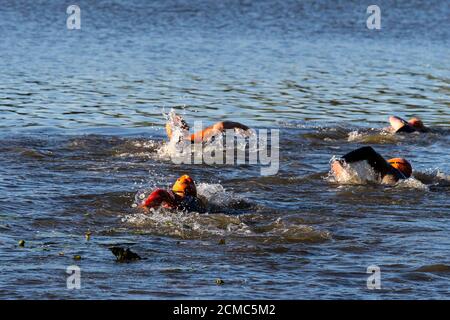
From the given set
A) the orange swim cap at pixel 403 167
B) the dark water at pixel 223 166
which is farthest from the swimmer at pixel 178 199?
the orange swim cap at pixel 403 167

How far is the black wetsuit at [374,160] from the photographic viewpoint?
1154cm

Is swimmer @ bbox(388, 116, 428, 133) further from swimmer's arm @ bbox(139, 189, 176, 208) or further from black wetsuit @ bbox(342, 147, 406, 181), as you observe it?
swimmer's arm @ bbox(139, 189, 176, 208)

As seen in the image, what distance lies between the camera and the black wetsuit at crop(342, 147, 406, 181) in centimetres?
1154

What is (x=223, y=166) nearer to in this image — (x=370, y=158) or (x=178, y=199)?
(x=370, y=158)

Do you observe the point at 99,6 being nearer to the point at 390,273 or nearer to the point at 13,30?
the point at 13,30

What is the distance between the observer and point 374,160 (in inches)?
457

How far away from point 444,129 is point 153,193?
7069mm

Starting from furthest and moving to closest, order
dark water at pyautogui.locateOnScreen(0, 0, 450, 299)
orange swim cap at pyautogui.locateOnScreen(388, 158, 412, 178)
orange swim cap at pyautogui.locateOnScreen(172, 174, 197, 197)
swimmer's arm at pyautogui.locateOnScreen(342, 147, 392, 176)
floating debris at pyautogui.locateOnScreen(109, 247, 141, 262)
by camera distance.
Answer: orange swim cap at pyautogui.locateOnScreen(388, 158, 412, 178) < swimmer's arm at pyautogui.locateOnScreen(342, 147, 392, 176) < orange swim cap at pyautogui.locateOnScreen(172, 174, 197, 197) < floating debris at pyautogui.locateOnScreen(109, 247, 141, 262) < dark water at pyautogui.locateOnScreen(0, 0, 450, 299)

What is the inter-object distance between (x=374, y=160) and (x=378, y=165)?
0.31 feet

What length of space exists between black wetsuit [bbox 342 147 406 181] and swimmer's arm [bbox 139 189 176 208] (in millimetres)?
2302

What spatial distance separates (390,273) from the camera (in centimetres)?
849

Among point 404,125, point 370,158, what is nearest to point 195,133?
point 404,125

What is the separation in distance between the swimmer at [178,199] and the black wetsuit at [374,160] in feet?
6.47

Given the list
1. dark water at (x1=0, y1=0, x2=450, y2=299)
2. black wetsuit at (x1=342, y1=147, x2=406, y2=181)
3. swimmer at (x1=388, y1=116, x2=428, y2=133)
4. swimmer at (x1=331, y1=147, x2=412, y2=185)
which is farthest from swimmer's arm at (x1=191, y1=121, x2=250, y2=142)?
black wetsuit at (x1=342, y1=147, x2=406, y2=181)
